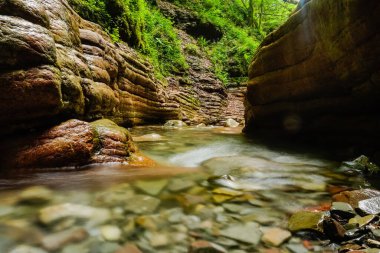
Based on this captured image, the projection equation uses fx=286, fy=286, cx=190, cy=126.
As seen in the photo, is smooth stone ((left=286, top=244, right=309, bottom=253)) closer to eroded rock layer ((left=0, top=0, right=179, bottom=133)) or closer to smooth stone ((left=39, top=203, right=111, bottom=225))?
smooth stone ((left=39, top=203, right=111, bottom=225))

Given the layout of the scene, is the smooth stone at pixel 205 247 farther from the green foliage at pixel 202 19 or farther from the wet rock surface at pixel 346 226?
the green foliage at pixel 202 19

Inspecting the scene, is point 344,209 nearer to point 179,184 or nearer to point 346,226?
point 346,226

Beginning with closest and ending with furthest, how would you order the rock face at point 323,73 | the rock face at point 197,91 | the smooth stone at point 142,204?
the smooth stone at point 142,204, the rock face at point 323,73, the rock face at point 197,91

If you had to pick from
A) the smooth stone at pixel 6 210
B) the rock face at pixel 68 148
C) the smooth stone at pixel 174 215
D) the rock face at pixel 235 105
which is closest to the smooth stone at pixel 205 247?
the smooth stone at pixel 174 215

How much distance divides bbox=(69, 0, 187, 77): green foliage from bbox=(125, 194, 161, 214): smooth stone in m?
7.46

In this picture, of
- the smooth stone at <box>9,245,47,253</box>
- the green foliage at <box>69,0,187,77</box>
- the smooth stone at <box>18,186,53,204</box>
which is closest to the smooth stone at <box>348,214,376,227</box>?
the smooth stone at <box>9,245,47,253</box>

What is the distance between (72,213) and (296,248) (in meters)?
1.70

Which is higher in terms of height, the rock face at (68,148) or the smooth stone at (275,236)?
the rock face at (68,148)

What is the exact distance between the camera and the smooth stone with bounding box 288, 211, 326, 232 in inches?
86.2

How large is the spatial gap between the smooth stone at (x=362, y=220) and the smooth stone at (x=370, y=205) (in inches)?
4.4

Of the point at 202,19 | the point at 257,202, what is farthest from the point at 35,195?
the point at 202,19

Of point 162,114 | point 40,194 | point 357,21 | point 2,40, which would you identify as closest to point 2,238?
point 40,194

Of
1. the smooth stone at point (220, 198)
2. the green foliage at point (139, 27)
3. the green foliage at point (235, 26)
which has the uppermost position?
the green foliage at point (235, 26)

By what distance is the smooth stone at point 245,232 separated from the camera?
2.07 m
